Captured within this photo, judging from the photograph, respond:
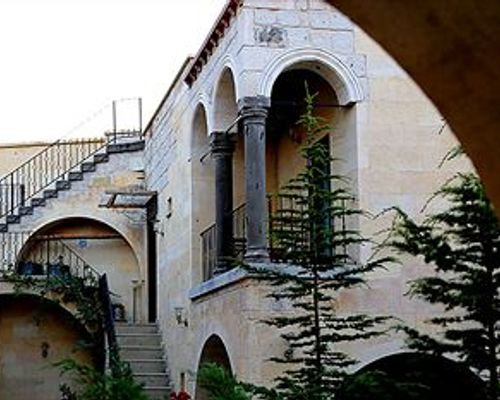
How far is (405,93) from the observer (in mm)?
13766

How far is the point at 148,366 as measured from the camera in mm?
19797

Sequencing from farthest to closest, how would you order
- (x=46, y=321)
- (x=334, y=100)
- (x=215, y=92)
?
(x=46, y=321) → (x=215, y=92) → (x=334, y=100)

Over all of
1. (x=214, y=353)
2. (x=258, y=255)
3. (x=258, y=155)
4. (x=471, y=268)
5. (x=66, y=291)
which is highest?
(x=258, y=155)

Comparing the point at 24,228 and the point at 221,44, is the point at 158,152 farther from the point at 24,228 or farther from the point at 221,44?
the point at 221,44

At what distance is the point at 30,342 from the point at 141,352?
11.3 ft

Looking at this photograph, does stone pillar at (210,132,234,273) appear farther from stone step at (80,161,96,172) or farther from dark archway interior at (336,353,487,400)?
stone step at (80,161,96,172)

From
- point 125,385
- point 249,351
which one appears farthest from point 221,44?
point 125,385

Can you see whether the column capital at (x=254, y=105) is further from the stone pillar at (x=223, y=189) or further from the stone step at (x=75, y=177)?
the stone step at (x=75, y=177)

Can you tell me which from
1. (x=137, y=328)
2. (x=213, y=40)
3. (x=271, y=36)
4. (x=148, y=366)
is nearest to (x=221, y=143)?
(x=213, y=40)

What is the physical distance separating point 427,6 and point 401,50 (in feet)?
0.56

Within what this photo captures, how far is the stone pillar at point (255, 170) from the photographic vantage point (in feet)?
44.3

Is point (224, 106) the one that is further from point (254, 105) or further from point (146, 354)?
point (146, 354)

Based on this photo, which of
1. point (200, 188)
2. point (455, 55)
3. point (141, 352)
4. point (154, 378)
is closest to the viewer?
point (455, 55)

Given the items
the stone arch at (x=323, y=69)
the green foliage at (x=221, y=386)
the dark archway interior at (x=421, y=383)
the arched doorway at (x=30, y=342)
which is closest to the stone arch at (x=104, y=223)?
the arched doorway at (x=30, y=342)
